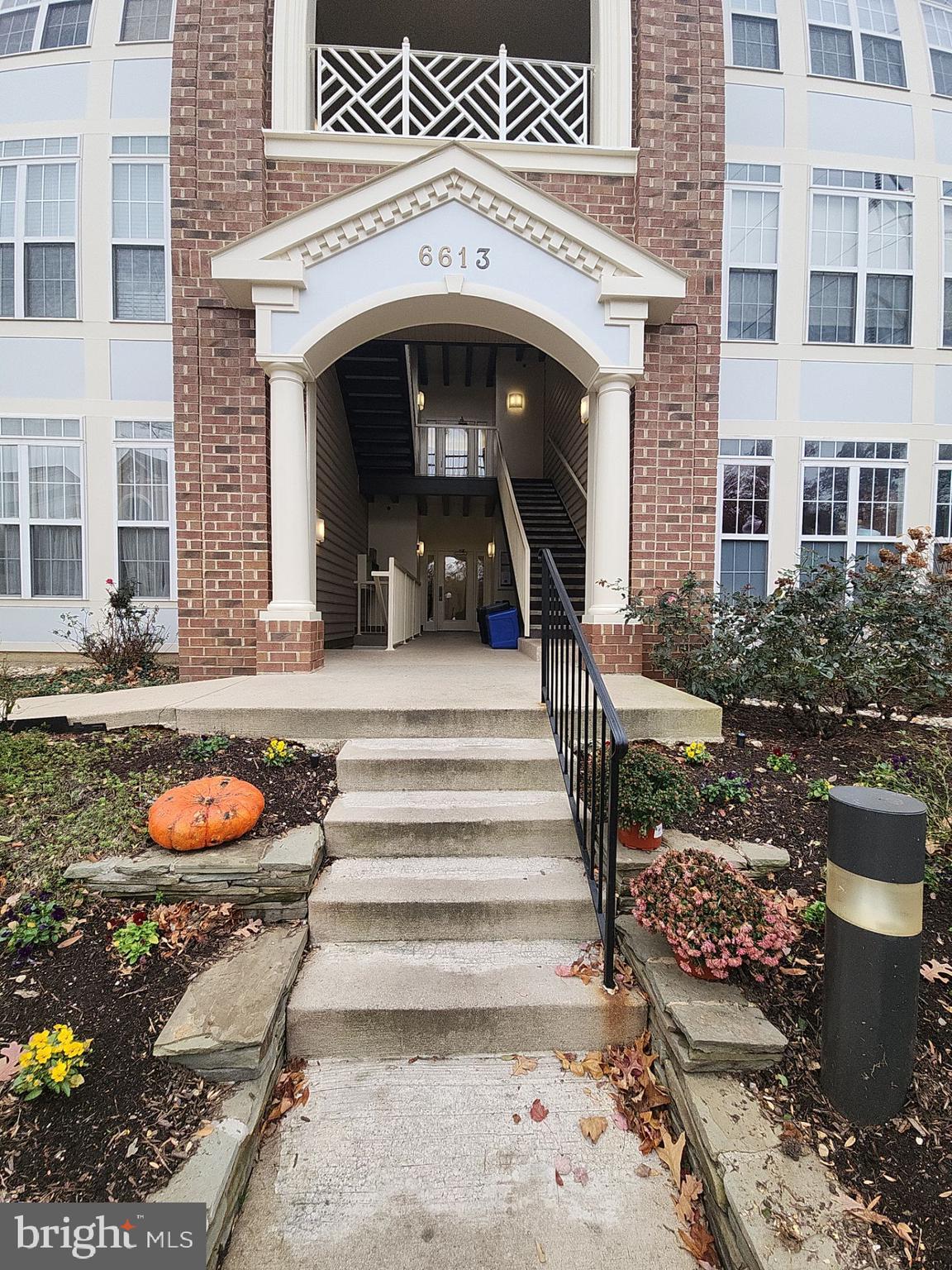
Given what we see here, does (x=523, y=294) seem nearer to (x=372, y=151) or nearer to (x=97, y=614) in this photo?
(x=372, y=151)

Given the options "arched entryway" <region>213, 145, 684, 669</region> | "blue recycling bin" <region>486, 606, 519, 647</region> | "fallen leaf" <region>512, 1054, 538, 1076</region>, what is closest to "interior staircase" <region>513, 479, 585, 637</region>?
"blue recycling bin" <region>486, 606, 519, 647</region>

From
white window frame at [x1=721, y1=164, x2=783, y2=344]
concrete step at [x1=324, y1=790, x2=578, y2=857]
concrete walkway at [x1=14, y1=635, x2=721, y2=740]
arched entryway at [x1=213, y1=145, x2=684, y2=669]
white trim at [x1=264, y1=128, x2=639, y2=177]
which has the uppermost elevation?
white window frame at [x1=721, y1=164, x2=783, y2=344]

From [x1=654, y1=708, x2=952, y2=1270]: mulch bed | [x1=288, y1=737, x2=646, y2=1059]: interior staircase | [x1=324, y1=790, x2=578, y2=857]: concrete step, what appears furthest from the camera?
[x1=324, y1=790, x2=578, y2=857]: concrete step

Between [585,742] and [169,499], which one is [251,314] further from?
[585,742]

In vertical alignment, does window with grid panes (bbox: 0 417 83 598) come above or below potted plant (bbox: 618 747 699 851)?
above

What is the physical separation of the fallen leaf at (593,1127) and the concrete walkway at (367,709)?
182 cm

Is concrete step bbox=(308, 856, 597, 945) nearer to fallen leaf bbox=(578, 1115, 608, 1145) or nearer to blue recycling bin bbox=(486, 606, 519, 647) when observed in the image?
fallen leaf bbox=(578, 1115, 608, 1145)

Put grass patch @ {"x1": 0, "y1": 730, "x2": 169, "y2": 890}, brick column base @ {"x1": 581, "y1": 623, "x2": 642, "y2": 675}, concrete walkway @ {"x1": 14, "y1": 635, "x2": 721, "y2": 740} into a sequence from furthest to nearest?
brick column base @ {"x1": 581, "y1": 623, "x2": 642, "y2": 675}
concrete walkway @ {"x1": 14, "y1": 635, "x2": 721, "y2": 740}
grass patch @ {"x1": 0, "y1": 730, "x2": 169, "y2": 890}

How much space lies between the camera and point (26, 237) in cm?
729

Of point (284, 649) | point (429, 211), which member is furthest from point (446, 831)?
point (429, 211)

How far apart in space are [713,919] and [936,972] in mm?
909

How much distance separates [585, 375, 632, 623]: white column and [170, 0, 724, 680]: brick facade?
20 cm

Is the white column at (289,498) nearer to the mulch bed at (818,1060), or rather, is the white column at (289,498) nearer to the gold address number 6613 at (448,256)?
the gold address number 6613 at (448,256)

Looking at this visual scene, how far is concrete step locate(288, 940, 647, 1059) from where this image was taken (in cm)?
196
